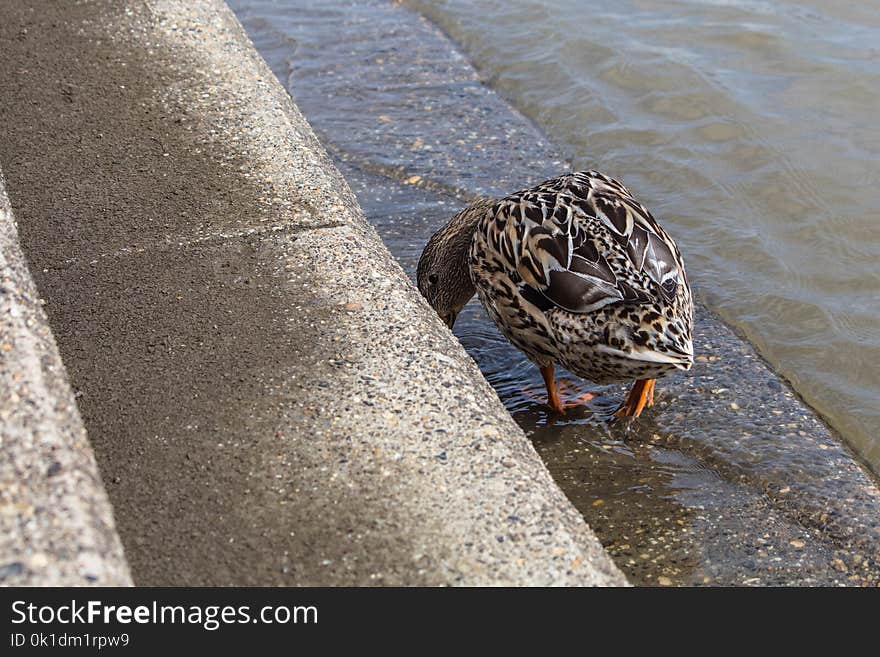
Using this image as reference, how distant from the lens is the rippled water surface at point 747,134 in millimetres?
5094

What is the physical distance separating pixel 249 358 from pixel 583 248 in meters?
1.42

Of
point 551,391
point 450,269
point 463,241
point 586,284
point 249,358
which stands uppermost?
point 586,284

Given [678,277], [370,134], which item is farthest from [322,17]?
[678,277]

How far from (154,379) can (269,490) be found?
0.67 meters

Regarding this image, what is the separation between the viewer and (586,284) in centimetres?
387

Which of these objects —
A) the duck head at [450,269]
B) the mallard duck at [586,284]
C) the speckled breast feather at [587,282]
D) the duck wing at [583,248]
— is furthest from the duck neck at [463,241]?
the duck wing at [583,248]

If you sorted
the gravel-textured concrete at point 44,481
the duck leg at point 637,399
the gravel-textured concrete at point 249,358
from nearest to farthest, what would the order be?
the gravel-textured concrete at point 44,481, the gravel-textured concrete at point 249,358, the duck leg at point 637,399

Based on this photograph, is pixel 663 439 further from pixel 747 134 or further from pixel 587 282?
pixel 747 134

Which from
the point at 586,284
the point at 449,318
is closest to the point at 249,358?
the point at 586,284

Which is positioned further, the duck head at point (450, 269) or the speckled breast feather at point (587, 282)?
the duck head at point (450, 269)

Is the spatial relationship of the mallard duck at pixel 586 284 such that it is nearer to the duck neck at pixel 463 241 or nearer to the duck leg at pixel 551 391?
the duck leg at pixel 551 391

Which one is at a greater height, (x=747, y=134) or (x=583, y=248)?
(x=583, y=248)

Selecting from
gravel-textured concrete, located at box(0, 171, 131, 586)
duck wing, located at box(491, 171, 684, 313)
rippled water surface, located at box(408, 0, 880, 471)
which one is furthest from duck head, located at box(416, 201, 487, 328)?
gravel-textured concrete, located at box(0, 171, 131, 586)
